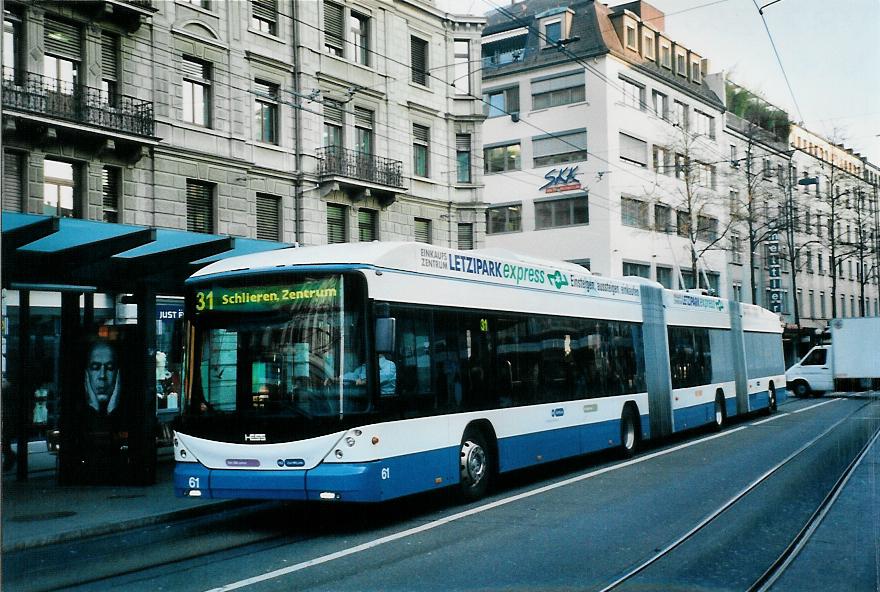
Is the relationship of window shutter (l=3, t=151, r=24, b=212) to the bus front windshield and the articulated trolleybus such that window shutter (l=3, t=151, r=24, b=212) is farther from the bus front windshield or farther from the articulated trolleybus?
the bus front windshield

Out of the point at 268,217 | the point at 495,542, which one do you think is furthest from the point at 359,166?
the point at 495,542

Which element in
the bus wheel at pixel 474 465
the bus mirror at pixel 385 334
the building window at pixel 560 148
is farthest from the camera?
the building window at pixel 560 148

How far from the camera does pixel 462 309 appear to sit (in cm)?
1188

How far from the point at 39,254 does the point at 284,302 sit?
4.48 meters

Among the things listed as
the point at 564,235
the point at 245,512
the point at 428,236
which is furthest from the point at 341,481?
the point at 564,235

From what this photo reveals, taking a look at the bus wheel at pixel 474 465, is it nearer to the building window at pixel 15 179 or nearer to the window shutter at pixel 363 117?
the building window at pixel 15 179

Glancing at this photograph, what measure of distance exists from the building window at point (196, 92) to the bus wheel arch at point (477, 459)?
14.2m

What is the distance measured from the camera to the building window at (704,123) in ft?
176

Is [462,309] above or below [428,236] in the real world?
below

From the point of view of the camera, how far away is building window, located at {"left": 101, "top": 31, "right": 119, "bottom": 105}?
2141 centimetres

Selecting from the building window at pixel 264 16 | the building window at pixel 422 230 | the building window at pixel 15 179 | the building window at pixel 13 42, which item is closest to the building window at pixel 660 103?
the building window at pixel 422 230

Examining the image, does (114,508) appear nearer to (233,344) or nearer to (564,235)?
(233,344)

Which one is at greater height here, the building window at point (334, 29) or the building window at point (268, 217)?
the building window at point (334, 29)

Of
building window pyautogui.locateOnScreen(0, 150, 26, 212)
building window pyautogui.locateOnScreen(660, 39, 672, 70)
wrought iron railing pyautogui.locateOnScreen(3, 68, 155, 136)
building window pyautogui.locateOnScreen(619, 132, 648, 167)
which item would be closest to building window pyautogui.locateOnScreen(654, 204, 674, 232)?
building window pyautogui.locateOnScreen(619, 132, 648, 167)
